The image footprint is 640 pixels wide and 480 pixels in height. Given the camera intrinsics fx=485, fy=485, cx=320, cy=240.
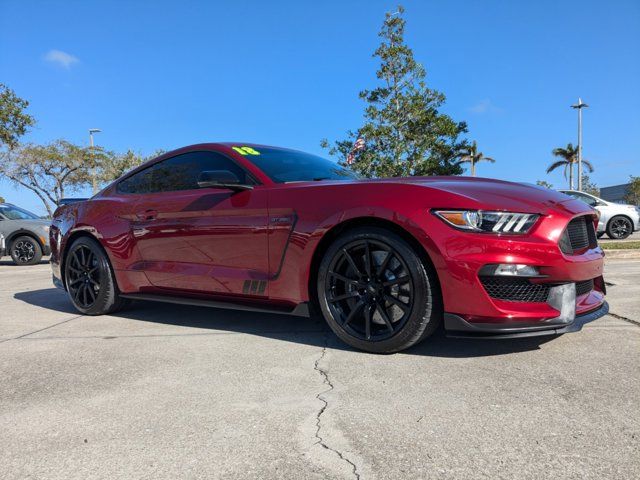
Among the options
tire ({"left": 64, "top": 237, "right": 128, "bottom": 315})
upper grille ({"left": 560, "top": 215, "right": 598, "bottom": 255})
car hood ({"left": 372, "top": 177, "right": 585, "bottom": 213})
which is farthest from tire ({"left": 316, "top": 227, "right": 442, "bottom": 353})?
tire ({"left": 64, "top": 237, "right": 128, "bottom": 315})

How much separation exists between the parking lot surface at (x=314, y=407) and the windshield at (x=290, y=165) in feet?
3.90

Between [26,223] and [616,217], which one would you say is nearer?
[26,223]

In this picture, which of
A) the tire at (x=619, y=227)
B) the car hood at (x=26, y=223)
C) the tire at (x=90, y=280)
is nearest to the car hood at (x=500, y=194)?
the tire at (x=90, y=280)

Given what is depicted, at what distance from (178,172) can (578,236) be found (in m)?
3.07

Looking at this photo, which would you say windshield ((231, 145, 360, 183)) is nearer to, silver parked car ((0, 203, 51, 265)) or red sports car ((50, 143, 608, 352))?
red sports car ((50, 143, 608, 352))

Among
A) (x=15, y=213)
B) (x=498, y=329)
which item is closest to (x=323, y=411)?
(x=498, y=329)

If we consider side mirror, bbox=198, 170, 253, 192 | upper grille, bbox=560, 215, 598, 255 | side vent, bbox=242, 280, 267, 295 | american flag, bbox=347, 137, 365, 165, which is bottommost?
side vent, bbox=242, 280, 267, 295

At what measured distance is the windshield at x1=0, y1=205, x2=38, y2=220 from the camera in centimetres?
1178

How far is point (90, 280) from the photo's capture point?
452 cm

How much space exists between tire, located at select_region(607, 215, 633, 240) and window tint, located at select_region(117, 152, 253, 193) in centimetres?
1268

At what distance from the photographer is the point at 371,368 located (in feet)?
9.00

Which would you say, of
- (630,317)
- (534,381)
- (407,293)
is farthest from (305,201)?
(630,317)

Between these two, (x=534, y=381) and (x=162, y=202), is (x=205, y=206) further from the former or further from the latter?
(x=534, y=381)

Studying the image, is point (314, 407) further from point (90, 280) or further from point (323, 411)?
point (90, 280)
